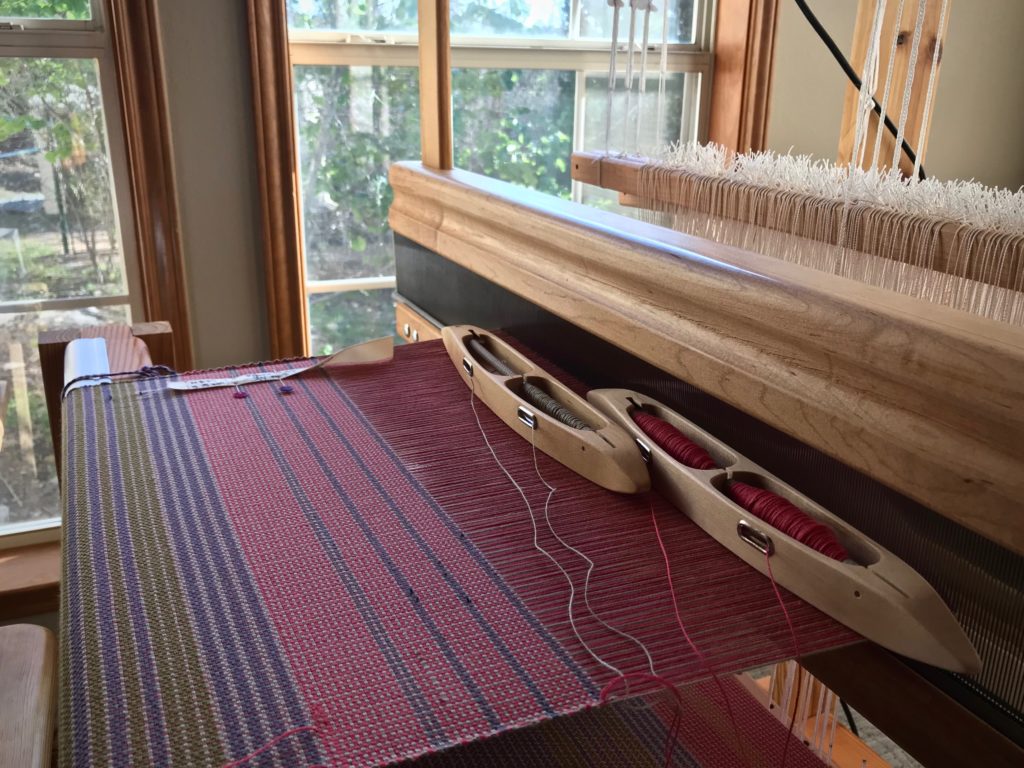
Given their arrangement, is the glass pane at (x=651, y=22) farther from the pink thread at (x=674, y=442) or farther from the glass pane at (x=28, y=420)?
the pink thread at (x=674, y=442)

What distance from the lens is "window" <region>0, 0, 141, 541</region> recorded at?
193 cm

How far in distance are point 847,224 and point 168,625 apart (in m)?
0.70

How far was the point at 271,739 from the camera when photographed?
530 mm

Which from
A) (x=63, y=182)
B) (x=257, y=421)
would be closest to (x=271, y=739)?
(x=257, y=421)

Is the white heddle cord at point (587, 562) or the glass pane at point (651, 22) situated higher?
the glass pane at point (651, 22)

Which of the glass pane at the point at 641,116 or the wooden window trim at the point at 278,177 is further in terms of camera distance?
the glass pane at the point at 641,116

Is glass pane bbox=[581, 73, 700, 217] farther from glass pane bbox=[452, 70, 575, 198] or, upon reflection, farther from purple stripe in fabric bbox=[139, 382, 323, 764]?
purple stripe in fabric bbox=[139, 382, 323, 764]

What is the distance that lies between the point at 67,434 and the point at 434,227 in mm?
629

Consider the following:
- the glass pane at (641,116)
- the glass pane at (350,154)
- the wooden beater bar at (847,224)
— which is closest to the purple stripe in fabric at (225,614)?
the wooden beater bar at (847,224)

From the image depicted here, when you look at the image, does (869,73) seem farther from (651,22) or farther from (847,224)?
(651,22)

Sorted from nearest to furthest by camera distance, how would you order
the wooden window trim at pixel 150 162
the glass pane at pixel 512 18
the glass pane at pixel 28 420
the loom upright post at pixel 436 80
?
the loom upright post at pixel 436 80
the wooden window trim at pixel 150 162
the glass pane at pixel 28 420
the glass pane at pixel 512 18

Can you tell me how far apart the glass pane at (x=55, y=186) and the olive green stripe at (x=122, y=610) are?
4.27 feet

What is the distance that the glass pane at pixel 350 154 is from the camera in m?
2.33

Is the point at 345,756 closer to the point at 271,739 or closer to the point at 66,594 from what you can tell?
the point at 271,739
